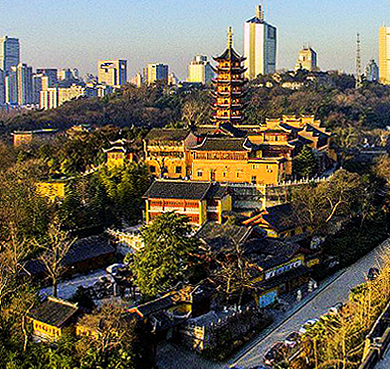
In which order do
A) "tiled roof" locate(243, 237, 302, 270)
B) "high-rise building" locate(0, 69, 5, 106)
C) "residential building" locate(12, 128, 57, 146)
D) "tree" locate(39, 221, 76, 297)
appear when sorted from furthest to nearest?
"high-rise building" locate(0, 69, 5, 106)
"residential building" locate(12, 128, 57, 146)
"tiled roof" locate(243, 237, 302, 270)
"tree" locate(39, 221, 76, 297)

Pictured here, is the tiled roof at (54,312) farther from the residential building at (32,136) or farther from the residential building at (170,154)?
the residential building at (32,136)

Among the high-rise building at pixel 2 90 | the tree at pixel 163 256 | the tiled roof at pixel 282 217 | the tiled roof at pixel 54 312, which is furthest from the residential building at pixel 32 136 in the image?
the high-rise building at pixel 2 90

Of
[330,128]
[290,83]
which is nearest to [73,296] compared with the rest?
[330,128]

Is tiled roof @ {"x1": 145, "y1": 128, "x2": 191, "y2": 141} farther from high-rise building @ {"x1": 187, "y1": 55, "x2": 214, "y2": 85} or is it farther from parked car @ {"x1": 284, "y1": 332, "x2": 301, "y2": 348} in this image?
high-rise building @ {"x1": 187, "y1": 55, "x2": 214, "y2": 85}

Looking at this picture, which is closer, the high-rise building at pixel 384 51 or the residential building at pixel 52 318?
the residential building at pixel 52 318

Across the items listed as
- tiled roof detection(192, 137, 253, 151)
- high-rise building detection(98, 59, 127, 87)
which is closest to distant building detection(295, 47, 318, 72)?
high-rise building detection(98, 59, 127, 87)

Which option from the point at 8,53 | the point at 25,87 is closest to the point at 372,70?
the point at 25,87
